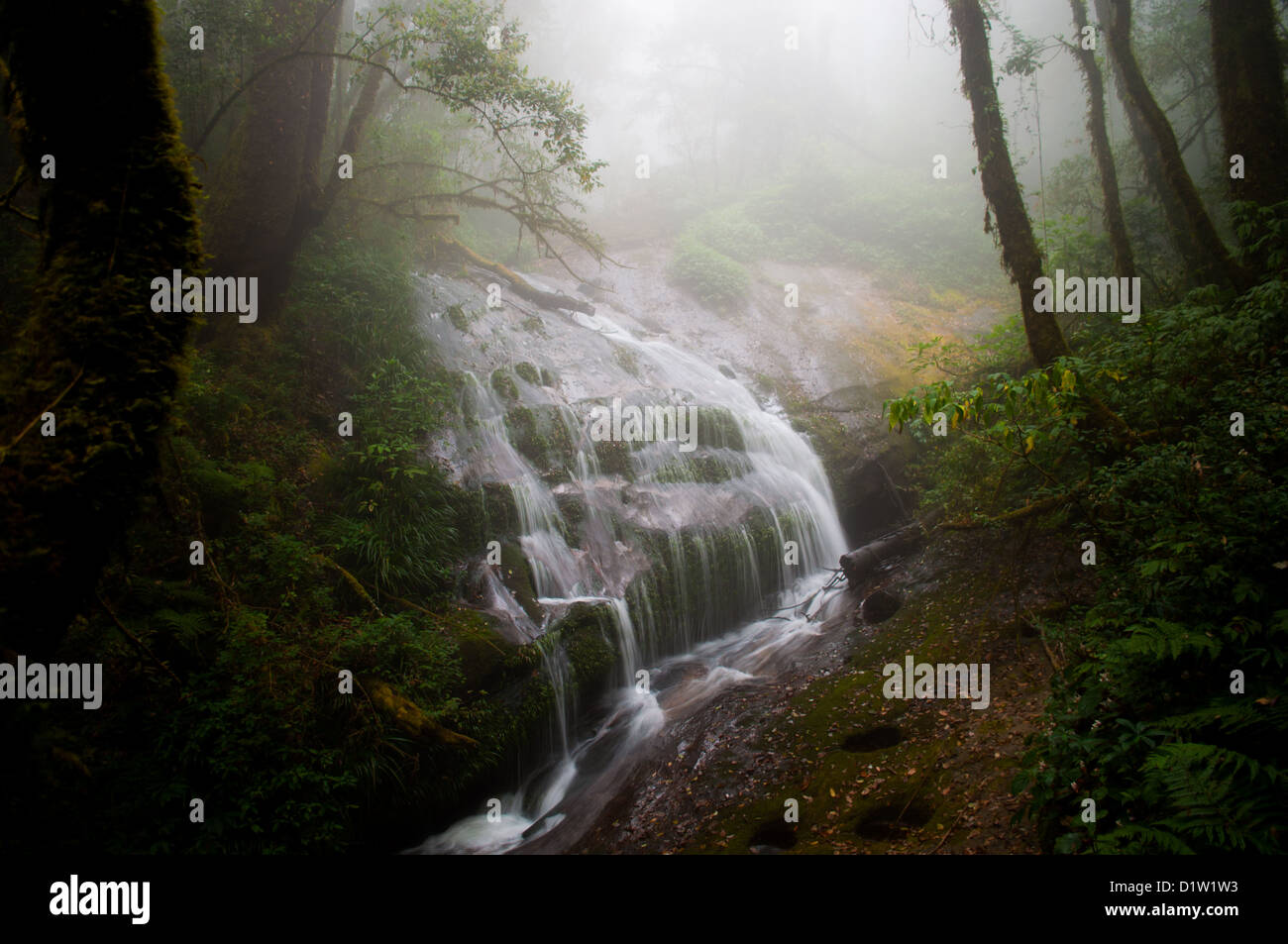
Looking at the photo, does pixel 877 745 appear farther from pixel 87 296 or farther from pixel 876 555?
pixel 87 296

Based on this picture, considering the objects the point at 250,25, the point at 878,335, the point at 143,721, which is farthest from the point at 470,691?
the point at 878,335

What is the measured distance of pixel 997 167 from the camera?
7.22 meters

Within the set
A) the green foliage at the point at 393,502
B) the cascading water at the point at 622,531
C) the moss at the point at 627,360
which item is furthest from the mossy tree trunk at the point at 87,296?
the moss at the point at 627,360

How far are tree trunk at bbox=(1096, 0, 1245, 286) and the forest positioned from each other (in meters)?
0.08

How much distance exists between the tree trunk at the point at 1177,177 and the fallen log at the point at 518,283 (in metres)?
12.3

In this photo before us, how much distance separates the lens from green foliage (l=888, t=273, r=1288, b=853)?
8.80 ft

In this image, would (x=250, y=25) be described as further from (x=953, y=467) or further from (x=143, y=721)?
(x=953, y=467)

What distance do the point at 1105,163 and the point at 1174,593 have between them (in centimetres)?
1150

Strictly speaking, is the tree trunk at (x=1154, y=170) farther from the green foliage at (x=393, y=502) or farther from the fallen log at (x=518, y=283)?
the fallen log at (x=518, y=283)

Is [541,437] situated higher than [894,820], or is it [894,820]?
[541,437]

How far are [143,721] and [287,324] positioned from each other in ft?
22.0

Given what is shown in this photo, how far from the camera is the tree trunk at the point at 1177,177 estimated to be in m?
7.47

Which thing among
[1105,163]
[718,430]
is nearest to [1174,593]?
[718,430]
